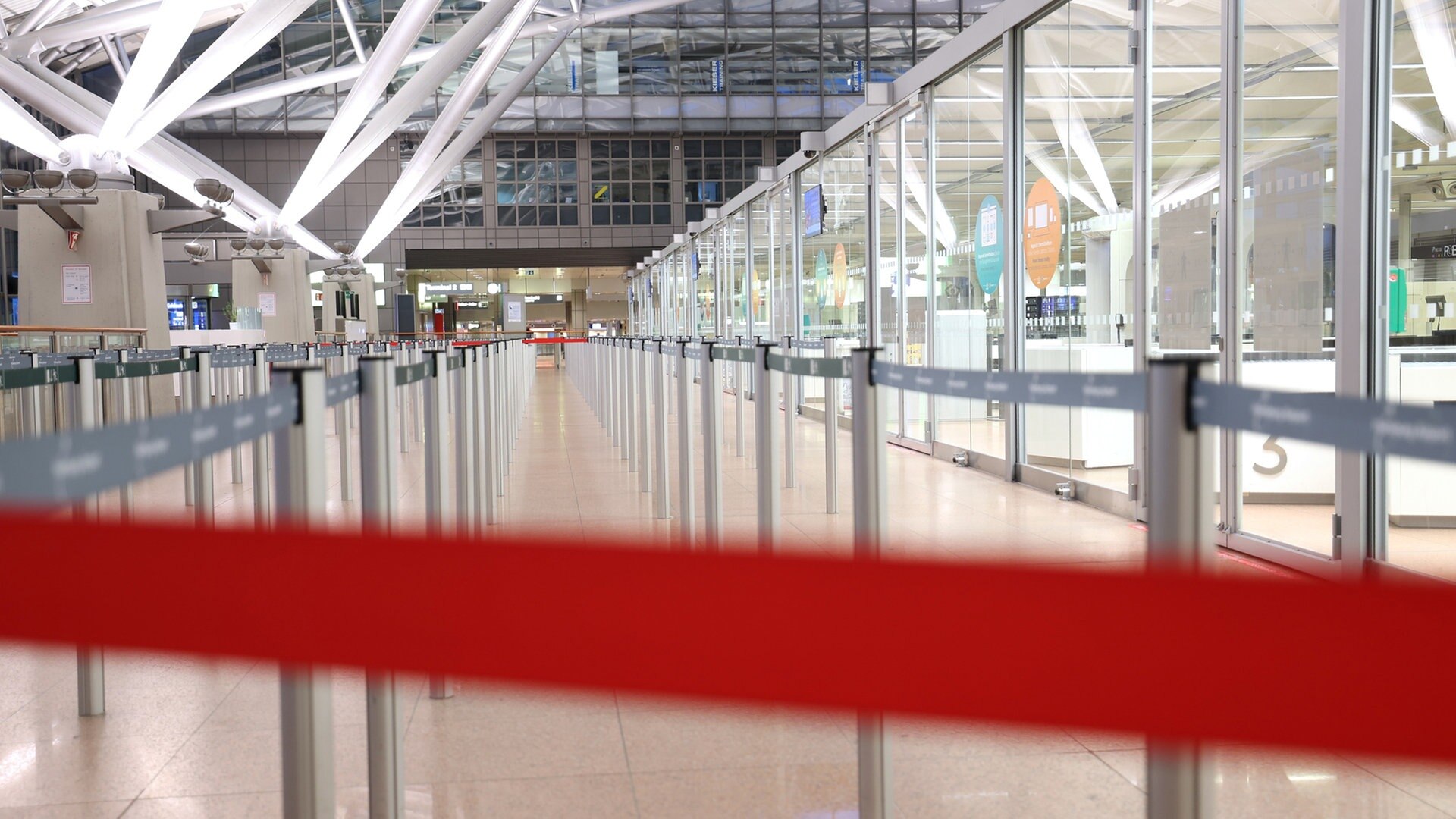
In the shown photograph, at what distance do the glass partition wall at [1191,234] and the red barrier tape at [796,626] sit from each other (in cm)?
252

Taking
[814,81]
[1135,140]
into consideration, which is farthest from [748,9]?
[1135,140]

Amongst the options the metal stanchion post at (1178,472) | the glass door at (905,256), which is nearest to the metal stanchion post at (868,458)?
the metal stanchion post at (1178,472)

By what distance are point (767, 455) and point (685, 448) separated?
86.0 inches

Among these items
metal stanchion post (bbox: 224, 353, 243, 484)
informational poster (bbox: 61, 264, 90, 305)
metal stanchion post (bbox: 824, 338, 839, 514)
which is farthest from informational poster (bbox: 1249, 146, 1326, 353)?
informational poster (bbox: 61, 264, 90, 305)

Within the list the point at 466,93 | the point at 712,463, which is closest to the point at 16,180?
the point at 712,463

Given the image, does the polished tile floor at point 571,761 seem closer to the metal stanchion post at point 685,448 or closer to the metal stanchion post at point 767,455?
the metal stanchion post at point 767,455

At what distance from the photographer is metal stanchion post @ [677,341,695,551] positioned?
20.8ft

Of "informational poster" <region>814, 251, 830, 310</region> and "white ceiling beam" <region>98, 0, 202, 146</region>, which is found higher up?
"white ceiling beam" <region>98, 0, 202, 146</region>

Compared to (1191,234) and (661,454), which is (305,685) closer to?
(661,454)

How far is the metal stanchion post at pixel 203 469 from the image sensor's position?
18.6 feet

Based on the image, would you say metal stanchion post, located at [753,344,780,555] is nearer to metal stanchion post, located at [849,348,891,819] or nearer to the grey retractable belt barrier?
metal stanchion post, located at [849,348,891,819]

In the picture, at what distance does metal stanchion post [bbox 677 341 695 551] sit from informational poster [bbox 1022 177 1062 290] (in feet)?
10.9

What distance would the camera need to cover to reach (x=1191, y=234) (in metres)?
6.87

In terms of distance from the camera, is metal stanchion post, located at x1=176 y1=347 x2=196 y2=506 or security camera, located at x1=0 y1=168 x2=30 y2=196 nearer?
metal stanchion post, located at x1=176 y1=347 x2=196 y2=506
